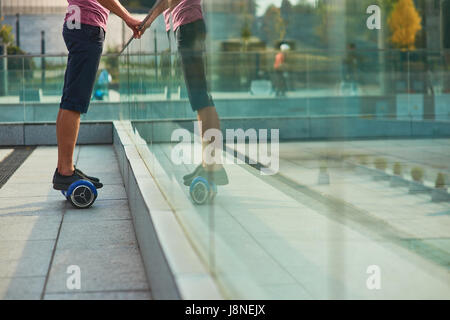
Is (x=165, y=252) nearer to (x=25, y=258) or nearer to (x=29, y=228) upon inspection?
(x=25, y=258)

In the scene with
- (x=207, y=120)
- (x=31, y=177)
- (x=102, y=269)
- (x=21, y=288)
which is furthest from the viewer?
(x=31, y=177)

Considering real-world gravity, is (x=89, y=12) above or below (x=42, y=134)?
above

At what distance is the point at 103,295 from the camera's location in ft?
9.37

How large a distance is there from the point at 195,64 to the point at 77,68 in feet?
5.95

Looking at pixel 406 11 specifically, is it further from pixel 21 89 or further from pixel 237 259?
pixel 237 259

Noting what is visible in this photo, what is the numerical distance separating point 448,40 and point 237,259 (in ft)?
43.4

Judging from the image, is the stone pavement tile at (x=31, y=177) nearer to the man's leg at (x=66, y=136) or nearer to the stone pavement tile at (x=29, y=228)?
the man's leg at (x=66, y=136)

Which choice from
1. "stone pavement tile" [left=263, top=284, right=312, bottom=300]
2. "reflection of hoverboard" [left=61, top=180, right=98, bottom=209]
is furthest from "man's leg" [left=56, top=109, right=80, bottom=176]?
"stone pavement tile" [left=263, top=284, right=312, bottom=300]

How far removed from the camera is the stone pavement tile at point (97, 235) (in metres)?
3.74

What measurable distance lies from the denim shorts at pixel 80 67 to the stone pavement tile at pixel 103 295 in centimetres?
198

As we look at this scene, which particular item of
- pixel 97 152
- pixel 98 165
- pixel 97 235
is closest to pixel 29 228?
pixel 97 235

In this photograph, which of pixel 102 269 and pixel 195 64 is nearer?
pixel 195 64

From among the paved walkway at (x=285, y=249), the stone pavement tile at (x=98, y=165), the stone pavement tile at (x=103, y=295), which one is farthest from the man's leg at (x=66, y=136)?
the stone pavement tile at (x=98, y=165)

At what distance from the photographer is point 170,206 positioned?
10.6ft
